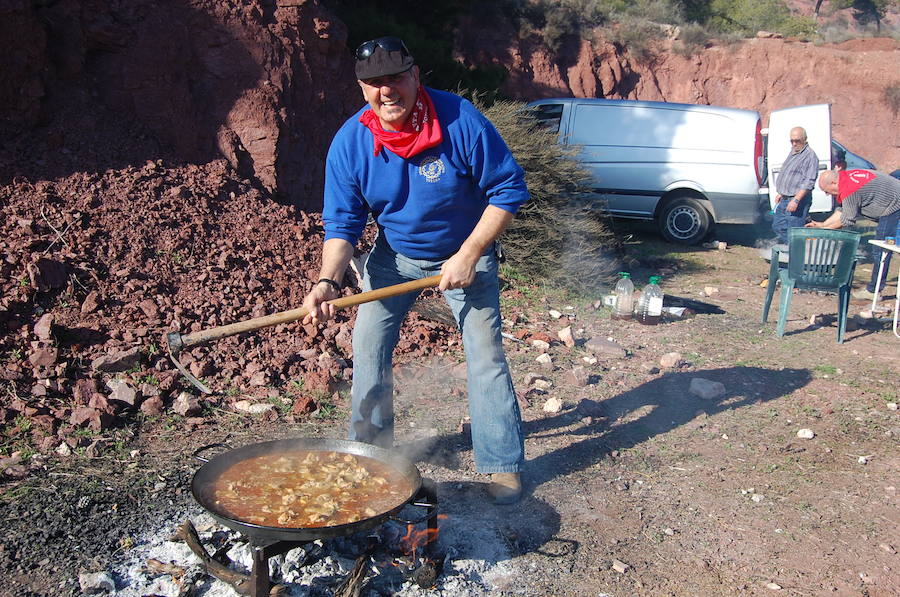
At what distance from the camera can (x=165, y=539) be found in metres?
3.28

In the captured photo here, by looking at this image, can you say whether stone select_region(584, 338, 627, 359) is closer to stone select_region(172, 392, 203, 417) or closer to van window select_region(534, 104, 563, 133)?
stone select_region(172, 392, 203, 417)

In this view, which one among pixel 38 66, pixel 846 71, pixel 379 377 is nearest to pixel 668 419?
pixel 379 377

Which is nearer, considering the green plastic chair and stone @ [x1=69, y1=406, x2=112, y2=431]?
stone @ [x1=69, y1=406, x2=112, y2=431]

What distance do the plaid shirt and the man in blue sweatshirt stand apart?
7521 millimetres

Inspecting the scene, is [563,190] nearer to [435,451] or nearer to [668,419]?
[668,419]

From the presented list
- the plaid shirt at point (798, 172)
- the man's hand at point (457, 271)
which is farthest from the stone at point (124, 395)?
the plaid shirt at point (798, 172)

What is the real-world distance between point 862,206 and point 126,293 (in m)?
7.78

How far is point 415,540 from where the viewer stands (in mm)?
3127

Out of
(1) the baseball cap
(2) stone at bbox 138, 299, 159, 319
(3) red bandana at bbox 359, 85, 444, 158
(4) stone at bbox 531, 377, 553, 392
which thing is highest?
(1) the baseball cap

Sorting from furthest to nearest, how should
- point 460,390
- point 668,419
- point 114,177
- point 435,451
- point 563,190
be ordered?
point 563,190
point 114,177
point 460,390
point 668,419
point 435,451

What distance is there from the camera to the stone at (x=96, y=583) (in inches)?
114

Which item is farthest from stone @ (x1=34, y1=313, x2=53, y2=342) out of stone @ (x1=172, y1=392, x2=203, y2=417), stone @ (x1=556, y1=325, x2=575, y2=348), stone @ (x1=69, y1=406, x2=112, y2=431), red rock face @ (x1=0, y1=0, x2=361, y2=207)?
stone @ (x1=556, y1=325, x2=575, y2=348)

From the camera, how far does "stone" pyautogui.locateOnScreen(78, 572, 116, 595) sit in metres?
2.91

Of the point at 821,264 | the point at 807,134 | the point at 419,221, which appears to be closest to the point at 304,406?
the point at 419,221
